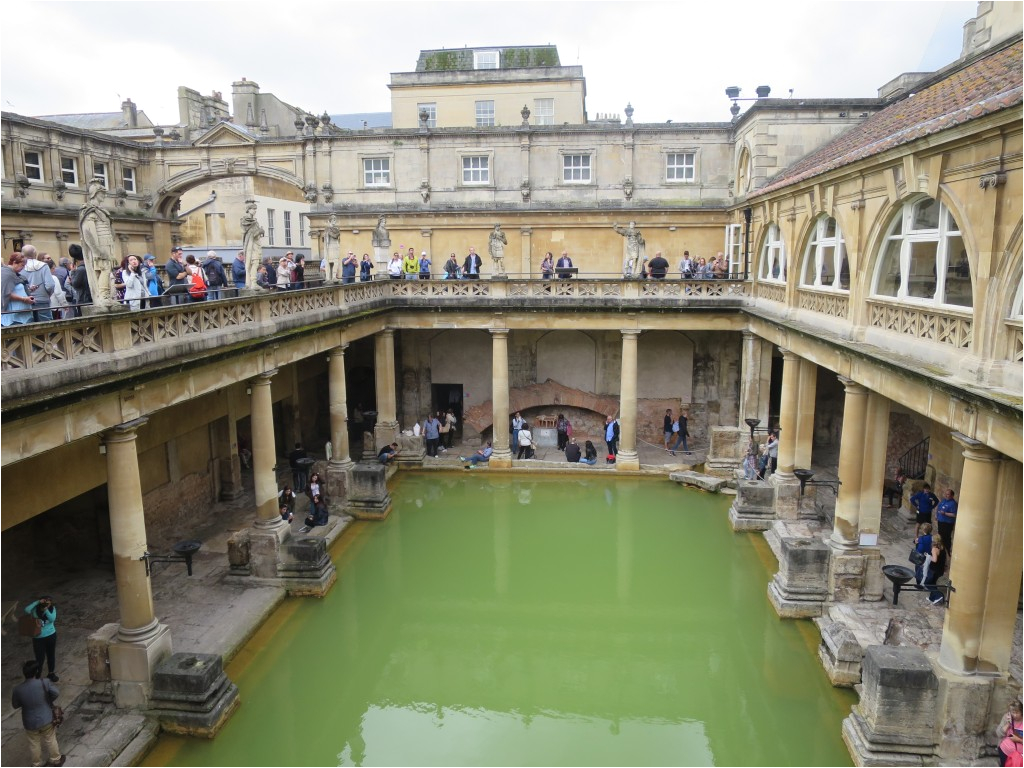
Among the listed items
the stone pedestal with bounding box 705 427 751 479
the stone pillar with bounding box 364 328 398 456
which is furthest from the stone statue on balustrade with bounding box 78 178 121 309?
the stone pedestal with bounding box 705 427 751 479

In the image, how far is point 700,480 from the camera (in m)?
22.7

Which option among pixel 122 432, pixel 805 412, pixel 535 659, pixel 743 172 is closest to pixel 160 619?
pixel 122 432

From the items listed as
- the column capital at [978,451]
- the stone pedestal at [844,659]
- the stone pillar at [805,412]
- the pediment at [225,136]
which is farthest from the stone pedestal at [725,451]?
the pediment at [225,136]

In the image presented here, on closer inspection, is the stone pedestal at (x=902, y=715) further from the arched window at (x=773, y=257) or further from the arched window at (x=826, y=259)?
the arched window at (x=773, y=257)

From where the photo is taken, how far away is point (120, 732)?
34.6ft

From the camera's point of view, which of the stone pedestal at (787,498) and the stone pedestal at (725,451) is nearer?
the stone pedestal at (787,498)

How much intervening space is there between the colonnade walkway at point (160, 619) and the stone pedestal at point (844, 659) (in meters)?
0.45

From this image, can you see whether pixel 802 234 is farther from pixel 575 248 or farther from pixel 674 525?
pixel 575 248

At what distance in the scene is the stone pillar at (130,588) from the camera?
1109cm

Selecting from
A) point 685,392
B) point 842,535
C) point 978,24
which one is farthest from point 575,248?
point 842,535

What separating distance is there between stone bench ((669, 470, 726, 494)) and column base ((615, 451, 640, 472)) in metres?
1.27

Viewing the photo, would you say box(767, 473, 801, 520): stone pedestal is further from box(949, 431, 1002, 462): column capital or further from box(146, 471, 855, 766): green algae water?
box(949, 431, 1002, 462): column capital

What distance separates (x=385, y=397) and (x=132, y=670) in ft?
47.3

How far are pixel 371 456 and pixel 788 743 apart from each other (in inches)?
659
